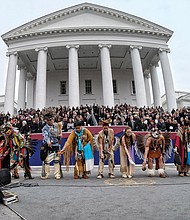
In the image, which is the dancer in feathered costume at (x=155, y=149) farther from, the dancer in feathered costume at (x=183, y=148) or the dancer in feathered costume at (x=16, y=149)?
the dancer in feathered costume at (x=16, y=149)

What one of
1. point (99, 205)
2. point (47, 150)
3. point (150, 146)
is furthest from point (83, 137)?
point (99, 205)

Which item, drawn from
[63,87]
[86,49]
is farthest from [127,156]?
[63,87]

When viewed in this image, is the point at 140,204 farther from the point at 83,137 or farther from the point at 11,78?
the point at 11,78

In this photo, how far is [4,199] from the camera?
4129 millimetres

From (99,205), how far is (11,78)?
27.4 metres

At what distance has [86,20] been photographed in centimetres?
3148

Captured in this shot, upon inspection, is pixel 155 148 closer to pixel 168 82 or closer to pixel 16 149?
pixel 16 149

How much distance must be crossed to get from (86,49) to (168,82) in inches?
436

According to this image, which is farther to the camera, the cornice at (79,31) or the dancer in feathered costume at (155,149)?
the cornice at (79,31)

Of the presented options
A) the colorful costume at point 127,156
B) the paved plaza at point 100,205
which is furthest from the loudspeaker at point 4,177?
the colorful costume at point 127,156

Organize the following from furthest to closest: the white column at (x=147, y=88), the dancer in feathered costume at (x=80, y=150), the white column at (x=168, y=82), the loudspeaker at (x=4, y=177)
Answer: the white column at (x=147, y=88)
the white column at (x=168, y=82)
the dancer in feathered costume at (x=80, y=150)
the loudspeaker at (x=4, y=177)

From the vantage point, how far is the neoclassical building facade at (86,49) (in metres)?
27.9

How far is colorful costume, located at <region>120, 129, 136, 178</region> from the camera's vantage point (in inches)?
309

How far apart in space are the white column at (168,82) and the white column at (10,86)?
18.1 meters
